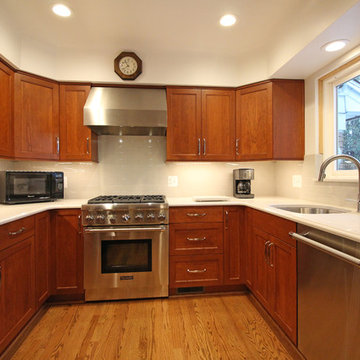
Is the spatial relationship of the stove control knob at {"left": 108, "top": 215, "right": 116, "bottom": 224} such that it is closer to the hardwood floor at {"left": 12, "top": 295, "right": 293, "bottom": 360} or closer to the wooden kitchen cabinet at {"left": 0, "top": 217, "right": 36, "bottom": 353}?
the wooden kitchen cabinet at {"left": 0, "top": 217, "right": 36, "bottom": 353}

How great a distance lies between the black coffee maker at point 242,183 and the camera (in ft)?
8.27

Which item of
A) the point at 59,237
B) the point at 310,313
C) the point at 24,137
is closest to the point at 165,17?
the point at 24,137

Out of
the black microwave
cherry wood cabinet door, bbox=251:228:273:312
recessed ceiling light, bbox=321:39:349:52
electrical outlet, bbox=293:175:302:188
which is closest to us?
recessed ceiling light, bbox=321:39:349:52

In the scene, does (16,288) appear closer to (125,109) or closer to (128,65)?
(125,109)

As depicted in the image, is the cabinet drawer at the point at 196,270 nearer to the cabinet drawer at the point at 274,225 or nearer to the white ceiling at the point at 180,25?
the cabinet drawer at the point at 274,225

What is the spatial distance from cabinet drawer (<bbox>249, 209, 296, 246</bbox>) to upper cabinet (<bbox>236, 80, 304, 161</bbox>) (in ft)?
2.41

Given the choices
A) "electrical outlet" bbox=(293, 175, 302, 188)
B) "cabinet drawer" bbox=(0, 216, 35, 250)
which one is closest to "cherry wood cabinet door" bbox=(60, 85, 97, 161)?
"cabinet drawer" bbox=(0, 216, 35, 250)

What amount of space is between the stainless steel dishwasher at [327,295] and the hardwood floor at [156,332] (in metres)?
0.37

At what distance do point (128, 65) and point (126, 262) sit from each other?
2.00 metres

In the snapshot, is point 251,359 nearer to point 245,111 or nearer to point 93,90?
point 245,111

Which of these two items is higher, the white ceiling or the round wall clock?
the white ceiling

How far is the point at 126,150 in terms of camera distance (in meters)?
2.68

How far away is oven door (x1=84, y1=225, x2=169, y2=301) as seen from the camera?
2.08 metres

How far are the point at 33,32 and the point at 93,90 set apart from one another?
2.26 feet
